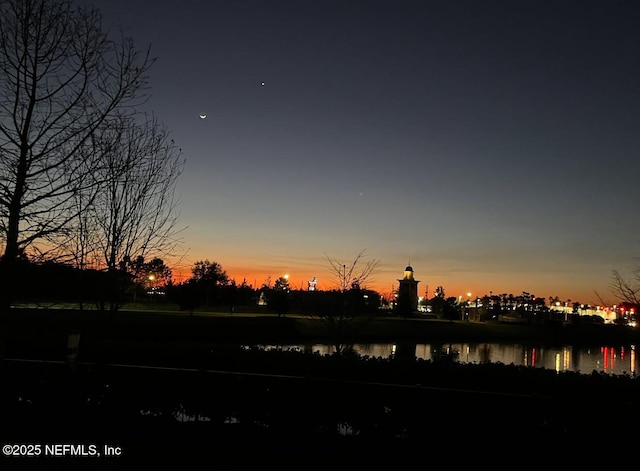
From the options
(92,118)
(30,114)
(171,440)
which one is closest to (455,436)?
(171,440)

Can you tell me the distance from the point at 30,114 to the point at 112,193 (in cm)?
611

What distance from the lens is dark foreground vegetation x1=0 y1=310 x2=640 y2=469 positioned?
24.3 feet

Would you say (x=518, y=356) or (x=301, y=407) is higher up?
(x=301, y=407)

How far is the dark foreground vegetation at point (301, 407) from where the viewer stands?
24.3 feet

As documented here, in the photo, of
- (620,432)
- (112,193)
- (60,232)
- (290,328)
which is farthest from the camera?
(290,328)

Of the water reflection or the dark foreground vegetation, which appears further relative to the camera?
the water reflection

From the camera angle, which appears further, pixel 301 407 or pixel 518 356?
pixel 518 356

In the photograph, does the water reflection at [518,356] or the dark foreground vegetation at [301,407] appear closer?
the dark foreground vegetation at [301,407]

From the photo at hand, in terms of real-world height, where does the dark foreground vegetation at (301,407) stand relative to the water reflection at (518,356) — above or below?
above

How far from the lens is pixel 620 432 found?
7.25m

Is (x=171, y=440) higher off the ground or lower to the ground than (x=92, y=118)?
lower

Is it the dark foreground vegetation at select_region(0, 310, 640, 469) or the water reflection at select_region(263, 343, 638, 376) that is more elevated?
the dark foreground vegetation at select_region(0, 310, 640, 469)

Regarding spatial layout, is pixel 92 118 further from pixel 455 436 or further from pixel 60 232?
pixel 455 436

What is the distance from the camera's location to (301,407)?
8117 millimetres
